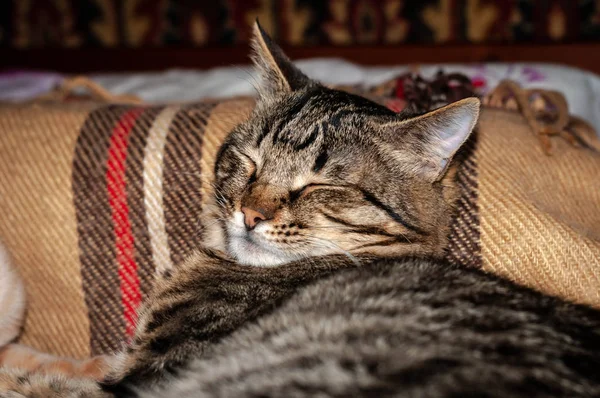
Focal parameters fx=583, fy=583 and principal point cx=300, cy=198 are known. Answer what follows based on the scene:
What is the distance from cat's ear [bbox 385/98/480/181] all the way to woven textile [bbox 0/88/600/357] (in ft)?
0.52

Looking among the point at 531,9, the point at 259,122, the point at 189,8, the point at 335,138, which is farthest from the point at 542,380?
the point at 189,8

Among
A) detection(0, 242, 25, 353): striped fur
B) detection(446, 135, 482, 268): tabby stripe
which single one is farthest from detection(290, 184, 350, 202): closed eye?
detection(0, 242, 25, 353): striped fur

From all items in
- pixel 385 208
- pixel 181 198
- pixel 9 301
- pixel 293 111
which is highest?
pixel 293 111

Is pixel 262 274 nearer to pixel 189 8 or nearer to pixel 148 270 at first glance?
pixel 148 270

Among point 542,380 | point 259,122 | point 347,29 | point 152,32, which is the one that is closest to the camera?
point 542,380

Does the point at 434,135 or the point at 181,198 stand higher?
the point at 434,135

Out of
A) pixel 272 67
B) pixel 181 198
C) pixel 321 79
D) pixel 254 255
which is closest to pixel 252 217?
pixel 254 255

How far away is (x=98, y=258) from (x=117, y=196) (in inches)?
5.8

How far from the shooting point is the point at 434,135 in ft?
3.58

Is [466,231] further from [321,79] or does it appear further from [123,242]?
[321,79]

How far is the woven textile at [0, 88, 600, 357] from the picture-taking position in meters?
1.31

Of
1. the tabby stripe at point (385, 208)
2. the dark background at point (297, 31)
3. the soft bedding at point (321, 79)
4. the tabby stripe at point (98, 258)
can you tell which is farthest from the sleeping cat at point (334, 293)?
the dark background at point (297, 31)

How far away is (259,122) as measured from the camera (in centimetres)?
127

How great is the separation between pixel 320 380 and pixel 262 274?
39cm
